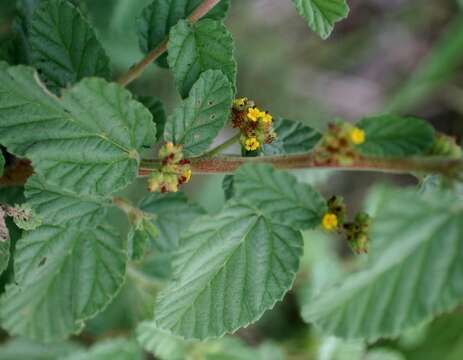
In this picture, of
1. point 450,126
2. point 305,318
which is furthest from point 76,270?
point 450,126

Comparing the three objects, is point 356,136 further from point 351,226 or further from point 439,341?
point 439,341

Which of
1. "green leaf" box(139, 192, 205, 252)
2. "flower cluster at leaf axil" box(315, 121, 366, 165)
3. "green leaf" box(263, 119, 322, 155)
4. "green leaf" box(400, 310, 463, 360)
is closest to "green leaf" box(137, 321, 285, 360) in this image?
"green leaf" box(139, 192, 205, 252)

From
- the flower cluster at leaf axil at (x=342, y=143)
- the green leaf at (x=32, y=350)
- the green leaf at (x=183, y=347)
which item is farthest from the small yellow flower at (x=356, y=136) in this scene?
the green leaf at (x=32, y=350)

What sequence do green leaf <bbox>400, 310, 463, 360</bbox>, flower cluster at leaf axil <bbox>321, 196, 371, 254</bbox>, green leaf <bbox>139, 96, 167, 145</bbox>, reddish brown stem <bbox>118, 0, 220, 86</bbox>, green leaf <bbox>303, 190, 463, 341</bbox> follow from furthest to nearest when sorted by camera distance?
green leaf <bbox>400, 310, 463, 360</bbox>, green leaf <bbox>139, 96, 167, 145</bbox>, reddish brown stem <bbox>118, 0, 220, 86</bbox>, flower cluster at leaf axil <bbox>321, 196, 371, 254</bbox>, green leaf <bbox>303, 190, 463, 341</bbox>

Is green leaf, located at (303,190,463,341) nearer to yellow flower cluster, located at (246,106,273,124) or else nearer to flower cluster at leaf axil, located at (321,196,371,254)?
flower cluster at leaf axil, located at (321,196,371,254)

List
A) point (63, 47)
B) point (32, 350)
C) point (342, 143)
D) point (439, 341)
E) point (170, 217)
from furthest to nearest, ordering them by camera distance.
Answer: point (439, 341), point (32, 350), point (170, 217), point (63, 47), point (342, 143)

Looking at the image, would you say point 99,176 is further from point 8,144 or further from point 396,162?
point 396,162

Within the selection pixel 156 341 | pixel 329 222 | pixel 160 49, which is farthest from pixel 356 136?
pixel 156 341
